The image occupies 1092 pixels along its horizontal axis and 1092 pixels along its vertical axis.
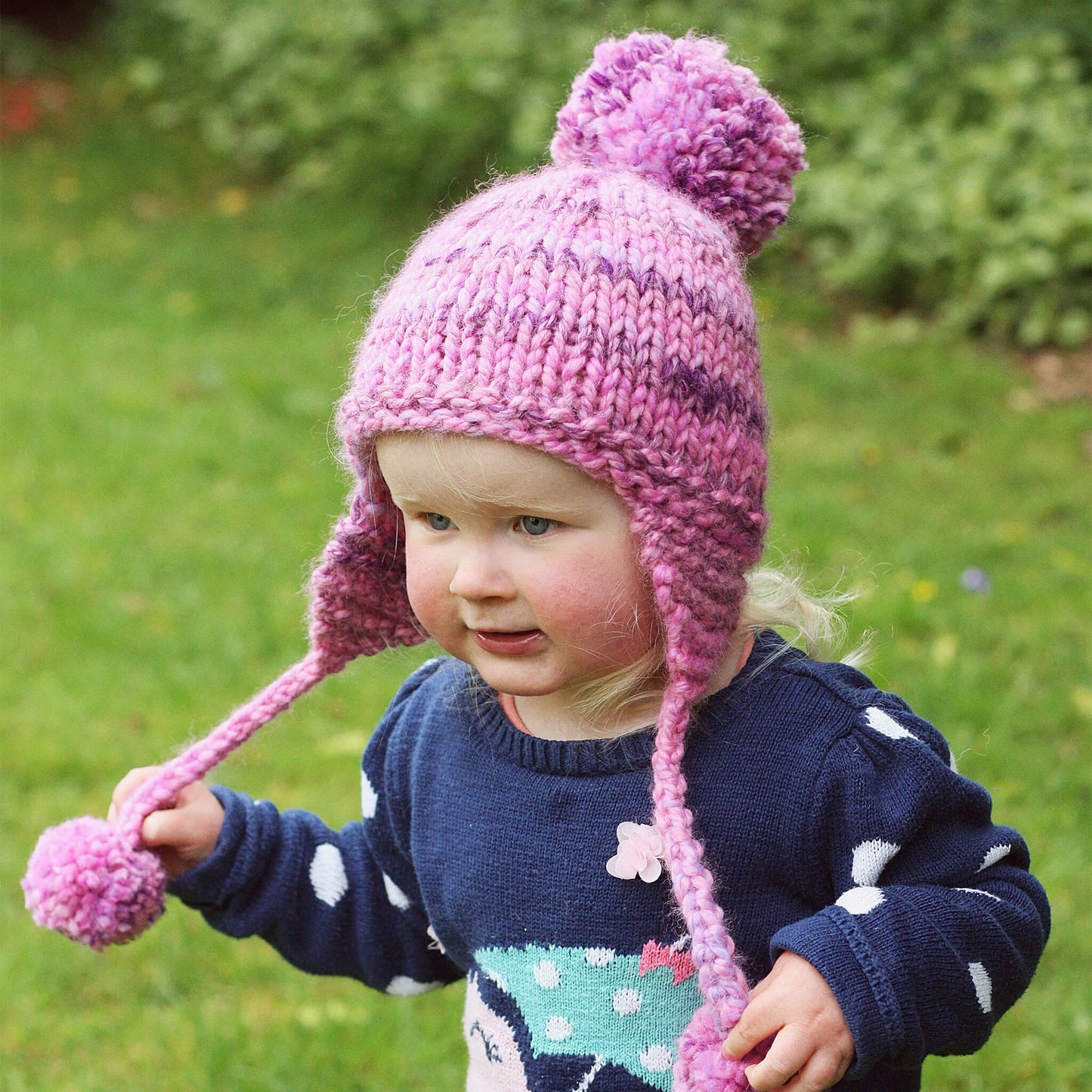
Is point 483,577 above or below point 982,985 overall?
above

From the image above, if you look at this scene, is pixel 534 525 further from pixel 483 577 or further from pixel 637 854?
pixel 637 854

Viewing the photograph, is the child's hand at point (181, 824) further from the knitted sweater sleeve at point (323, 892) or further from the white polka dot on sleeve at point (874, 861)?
the white polka dot on sleeve at point (874, 861)

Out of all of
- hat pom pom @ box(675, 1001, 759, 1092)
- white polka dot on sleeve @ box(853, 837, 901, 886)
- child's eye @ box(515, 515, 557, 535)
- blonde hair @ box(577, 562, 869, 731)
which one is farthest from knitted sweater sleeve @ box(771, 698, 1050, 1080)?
child's eye @ box(515, 515, 557, 535)

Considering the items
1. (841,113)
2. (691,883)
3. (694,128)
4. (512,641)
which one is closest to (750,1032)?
(691,883)

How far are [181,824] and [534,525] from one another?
761 mm

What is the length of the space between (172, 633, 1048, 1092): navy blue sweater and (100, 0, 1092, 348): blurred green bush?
4581 millimetres

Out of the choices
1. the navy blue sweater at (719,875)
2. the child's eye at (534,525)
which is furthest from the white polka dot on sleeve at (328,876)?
the child's eye at (534,525)

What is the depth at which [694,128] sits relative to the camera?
200 centimetres

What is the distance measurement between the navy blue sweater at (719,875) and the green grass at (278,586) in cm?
48

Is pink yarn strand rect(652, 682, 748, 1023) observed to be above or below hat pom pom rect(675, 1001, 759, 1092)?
above

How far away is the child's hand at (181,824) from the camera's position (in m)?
2.12

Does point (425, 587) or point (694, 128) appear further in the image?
point (694, 128)

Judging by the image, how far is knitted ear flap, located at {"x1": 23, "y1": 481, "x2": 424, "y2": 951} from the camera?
80.9 inches

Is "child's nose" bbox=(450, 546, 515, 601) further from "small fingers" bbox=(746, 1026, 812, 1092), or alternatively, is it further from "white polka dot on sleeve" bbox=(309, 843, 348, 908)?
"white polka dot on sleeve" bbox=(309, 843, 348, 908)
